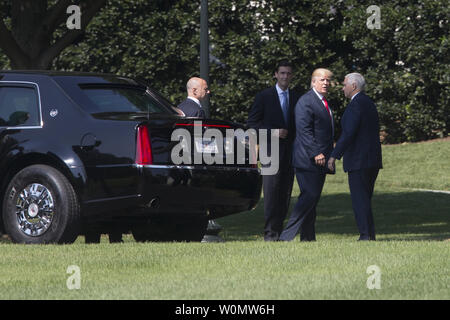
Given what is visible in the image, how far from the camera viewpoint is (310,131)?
10461mm

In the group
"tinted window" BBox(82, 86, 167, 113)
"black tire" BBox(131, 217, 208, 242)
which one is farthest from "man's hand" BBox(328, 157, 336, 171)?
"tinted window" BBox(82, 86, 167, 113)

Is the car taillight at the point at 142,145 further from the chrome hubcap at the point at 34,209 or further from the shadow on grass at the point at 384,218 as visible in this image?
the shadow on grass at the point at 384,218

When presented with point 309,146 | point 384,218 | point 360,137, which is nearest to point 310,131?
point 309,146

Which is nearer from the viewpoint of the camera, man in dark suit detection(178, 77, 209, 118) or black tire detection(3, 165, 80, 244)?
black tire detection(3, 165, 80, 244)

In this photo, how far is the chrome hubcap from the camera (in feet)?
31.2

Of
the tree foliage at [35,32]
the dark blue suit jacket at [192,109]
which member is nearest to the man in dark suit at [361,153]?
the dark blue suit jacket at [192,109]

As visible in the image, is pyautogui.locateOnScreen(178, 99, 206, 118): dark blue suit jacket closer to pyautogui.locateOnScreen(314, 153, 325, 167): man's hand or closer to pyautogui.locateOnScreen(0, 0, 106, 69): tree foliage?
pyautogui.locateOnScreen(314, 153, 325, 167): man's hand

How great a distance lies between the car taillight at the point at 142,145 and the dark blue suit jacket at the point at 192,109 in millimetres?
1772

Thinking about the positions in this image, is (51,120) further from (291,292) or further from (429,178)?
(429,178)

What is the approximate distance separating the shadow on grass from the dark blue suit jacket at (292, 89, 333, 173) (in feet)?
9.78

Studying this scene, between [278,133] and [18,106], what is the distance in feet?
9.51

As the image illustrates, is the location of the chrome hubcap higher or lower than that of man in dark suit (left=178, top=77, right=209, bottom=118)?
lower

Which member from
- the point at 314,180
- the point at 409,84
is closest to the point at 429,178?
the point at 409,84
